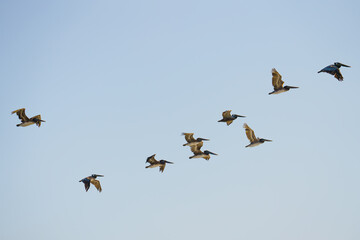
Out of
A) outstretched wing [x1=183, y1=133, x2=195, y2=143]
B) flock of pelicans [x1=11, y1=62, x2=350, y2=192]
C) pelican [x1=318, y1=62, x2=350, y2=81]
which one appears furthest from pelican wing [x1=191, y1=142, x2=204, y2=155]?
pelican [x1=318, y1=62, x2=350, y2=81]

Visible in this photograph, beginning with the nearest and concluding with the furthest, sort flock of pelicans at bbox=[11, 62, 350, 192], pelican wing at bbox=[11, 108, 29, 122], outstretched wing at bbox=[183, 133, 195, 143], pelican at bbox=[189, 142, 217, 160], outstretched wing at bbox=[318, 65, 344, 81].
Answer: outstretched wing at bbox=[318, 65, 344, 81] < flock of pelicans at bbox=[11, 62, 350, 192] < pelican wing at bbox=[11, 108, 29, 122] < outstretched wing at bbox=[183, 133, 195, 143] < pelican at bbox=[189, 142, 217, 160]

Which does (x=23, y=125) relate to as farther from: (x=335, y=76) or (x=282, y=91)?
(x=335, y=76)

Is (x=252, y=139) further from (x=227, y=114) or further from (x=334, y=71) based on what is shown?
→ (x=334, y=71)

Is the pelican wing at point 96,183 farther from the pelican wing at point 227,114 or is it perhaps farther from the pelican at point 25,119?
the pelican wing at point 227,114

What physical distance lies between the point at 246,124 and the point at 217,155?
7.55 meters

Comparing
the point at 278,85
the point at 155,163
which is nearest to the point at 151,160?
the point at 155,163

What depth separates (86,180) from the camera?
47219mm

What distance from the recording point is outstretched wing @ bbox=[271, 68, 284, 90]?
44678 mm

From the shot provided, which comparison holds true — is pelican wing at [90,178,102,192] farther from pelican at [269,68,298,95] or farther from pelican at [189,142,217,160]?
pelican at [269,68,298,95]

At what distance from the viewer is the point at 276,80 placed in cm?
4566

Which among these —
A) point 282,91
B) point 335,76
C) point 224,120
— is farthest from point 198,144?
point 335,76

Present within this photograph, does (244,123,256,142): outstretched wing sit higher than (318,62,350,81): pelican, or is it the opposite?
(318,62,350,81): pelican

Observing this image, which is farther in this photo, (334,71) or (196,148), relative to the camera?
(196,148)

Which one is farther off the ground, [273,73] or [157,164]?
[273,73]
